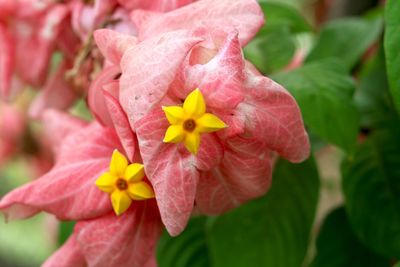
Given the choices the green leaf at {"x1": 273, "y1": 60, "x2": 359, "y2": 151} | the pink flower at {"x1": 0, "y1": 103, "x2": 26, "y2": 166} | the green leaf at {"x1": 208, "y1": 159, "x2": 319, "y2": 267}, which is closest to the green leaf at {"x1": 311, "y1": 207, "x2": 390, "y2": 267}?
the green leaf at {"x1": 208, "y1": 159, "x2": 319, "y2": 267}

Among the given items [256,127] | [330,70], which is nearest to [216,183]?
[256,127]

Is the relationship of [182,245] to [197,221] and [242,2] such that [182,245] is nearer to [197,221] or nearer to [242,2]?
[197,221]

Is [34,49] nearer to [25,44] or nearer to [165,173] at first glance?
[25,44]

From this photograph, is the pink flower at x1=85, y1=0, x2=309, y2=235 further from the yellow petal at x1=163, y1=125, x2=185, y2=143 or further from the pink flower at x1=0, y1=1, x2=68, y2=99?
the pink flower at x1=0, y1=1, x2=68, y2=99

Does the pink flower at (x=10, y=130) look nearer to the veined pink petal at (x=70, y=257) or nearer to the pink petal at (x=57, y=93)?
the pink petal at (x=57, y=93)

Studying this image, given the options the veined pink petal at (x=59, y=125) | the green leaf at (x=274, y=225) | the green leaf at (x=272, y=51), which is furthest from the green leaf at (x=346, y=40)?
the veined pink petal at (x=59, y=125)

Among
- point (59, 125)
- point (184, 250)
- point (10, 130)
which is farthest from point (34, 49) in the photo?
point (10, 130)
